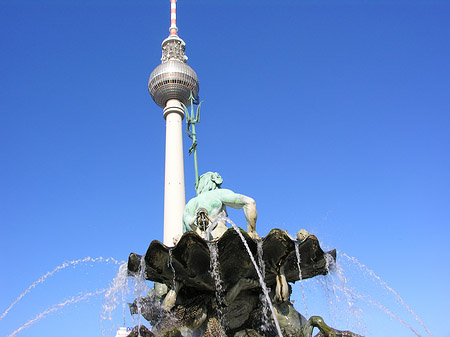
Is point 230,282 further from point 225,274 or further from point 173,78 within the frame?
point 173,78

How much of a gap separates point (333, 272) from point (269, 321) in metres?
1.62

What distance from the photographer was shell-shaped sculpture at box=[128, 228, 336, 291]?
796 cm

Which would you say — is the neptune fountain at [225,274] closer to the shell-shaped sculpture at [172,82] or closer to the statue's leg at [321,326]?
→ the statue's leg at [321,326]

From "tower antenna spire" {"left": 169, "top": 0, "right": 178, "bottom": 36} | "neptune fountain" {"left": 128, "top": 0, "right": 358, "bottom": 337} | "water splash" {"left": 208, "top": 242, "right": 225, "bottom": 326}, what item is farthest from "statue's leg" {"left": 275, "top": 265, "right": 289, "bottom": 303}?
"tower antenna spire" {"left": 169, "top": 0, "right": 178, "bottom": 36}

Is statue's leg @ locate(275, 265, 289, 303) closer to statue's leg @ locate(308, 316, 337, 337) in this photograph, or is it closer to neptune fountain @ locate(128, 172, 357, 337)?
neptune fountain @ locate(128, 172, 357, 337)

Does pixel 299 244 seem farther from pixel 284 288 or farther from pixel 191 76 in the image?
pixel 191 76

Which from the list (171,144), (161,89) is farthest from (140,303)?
(161,89)

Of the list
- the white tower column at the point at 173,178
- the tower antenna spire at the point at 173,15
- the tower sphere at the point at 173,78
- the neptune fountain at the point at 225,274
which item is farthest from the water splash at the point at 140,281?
the tower antenna spire at the point at 173,15

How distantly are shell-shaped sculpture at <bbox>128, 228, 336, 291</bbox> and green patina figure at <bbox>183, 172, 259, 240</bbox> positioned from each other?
0.62 metres

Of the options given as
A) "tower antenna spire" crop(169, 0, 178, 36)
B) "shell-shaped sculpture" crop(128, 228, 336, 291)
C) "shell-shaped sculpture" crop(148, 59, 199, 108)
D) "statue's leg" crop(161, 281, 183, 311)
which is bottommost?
"statue's leg" crop(161, 281, 183, 311)

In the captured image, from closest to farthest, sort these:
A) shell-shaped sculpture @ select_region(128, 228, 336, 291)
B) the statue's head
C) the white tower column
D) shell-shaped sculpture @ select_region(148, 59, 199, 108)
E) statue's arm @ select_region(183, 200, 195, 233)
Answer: shell-shaped sculpture @ select_region(128, 228, 336, 291)
statue's arm @ select_region(183, 200, 195, 233)
the statue's head
the white tower column
shell-shaped sculpture @ select_region(148, 59, 199, 108)

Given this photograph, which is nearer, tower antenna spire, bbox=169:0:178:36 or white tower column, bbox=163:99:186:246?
white tower column, bbox=163:99:186:246

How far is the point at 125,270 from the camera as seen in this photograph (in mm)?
8539

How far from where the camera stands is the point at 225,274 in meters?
8.59
